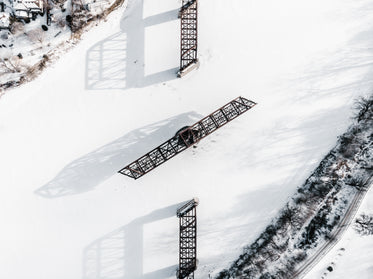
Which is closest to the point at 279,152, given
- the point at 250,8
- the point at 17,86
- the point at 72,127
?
the point at 250,8

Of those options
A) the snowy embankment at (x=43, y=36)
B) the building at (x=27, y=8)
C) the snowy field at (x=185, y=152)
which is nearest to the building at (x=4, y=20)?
the snowy embankment at (x=43, y=36)

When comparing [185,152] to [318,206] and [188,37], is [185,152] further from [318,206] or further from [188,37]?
[318,206]

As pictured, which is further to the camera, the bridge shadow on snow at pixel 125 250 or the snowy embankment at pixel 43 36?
the snowy embankment at pixel 43 36

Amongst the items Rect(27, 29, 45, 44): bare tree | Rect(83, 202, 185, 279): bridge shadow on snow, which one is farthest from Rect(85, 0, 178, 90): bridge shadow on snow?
Rect(83, 202, 185, 279): bridge shadow on snow

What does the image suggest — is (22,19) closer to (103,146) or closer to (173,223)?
(103,146)

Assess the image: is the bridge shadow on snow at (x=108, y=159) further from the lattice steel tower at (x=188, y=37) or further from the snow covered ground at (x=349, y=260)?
the snow covered ground at (x=349, y=260)

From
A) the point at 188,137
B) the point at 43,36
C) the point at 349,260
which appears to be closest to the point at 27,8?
the point at 43,36
